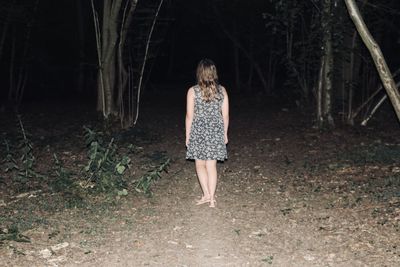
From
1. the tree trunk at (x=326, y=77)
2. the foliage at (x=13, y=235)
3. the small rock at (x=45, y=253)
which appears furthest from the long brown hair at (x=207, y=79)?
the tree trunk at (x=326, y=77)

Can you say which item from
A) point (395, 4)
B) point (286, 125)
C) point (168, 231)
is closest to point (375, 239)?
point (168, 231)

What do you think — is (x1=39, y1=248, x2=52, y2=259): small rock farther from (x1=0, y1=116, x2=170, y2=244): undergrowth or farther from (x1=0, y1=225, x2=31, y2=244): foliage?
(x1=0, y1=116, x2=170, y2=244): undergrowth

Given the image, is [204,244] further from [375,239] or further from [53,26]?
[53,26]

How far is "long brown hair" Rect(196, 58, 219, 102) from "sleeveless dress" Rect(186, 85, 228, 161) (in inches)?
3.1

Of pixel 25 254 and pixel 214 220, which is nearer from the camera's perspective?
pixel 25 254

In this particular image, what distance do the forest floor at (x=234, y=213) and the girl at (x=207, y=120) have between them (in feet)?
2.67

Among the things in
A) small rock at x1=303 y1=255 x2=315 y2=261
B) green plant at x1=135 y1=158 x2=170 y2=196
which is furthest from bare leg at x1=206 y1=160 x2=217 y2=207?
small rock at x1=303 y1=255 x2=315 y2=261

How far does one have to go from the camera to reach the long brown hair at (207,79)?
6.42m

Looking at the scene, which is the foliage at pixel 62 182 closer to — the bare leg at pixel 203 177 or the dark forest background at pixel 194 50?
the bare leg at pixel 203 177

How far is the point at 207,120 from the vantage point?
6688 mm

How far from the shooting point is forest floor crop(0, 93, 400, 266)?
539cm

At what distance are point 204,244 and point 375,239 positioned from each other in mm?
1947

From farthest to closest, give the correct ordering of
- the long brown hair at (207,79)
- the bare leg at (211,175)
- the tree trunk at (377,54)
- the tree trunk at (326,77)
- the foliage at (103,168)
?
the tree trunk at (326,77)
the foliage at (103,168)
the tree trunk at (377,54)
the bare leg at (211,175)
the long brown hair at (207,79)

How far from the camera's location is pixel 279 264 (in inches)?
203
